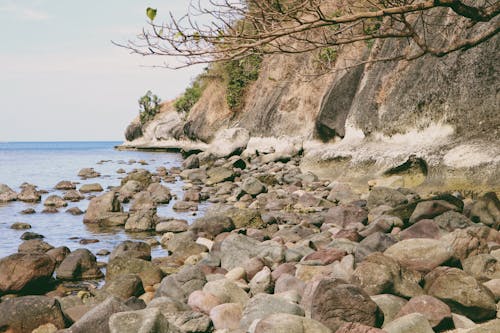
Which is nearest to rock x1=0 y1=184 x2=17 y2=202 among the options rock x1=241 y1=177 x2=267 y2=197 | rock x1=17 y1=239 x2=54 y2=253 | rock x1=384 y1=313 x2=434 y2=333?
rock x1=241 y1=177 x2=267 y2=197

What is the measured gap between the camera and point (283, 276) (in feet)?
20.7

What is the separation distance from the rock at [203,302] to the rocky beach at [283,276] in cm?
1

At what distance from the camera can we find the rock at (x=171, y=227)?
11.8 m

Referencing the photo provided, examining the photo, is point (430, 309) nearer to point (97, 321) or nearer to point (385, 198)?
point (97, 321)

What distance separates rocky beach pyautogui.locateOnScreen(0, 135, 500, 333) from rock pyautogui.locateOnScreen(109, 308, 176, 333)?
10 mm

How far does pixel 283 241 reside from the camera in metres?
9.49

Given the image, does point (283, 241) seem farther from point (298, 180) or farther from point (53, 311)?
point (298, 180)

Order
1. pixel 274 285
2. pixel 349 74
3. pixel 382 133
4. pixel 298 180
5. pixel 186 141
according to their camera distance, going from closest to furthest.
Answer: pixel 274 285
pixel 382 133
pixel 298 180
pixel 349 74
pixel 186 141

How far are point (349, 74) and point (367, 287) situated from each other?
16.3 m

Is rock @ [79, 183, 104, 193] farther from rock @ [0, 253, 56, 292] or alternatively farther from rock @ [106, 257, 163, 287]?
rock @ [106, 257, 163, 287]

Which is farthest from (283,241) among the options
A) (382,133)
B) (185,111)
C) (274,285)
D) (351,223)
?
(185,111)

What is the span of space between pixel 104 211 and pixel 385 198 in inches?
267

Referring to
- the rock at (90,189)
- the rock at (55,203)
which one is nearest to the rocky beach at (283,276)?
the rock at (55,203)

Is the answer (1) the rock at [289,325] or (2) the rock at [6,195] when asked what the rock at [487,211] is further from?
(2) the rock at [6,195]
